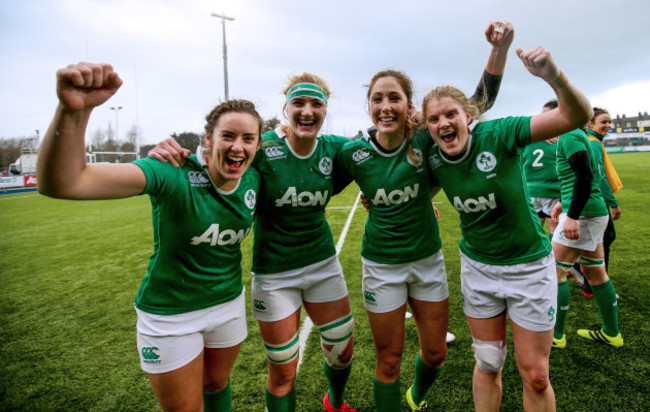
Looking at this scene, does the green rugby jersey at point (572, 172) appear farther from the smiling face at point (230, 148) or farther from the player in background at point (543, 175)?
the smiling face at point (230, 148)

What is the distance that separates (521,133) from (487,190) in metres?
0.36

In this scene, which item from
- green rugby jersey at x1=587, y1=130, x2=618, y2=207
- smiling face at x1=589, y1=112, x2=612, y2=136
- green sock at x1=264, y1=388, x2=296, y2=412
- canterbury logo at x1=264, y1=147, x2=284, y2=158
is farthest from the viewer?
smiling face at x1=589, y1=112, x2=612, y2=136

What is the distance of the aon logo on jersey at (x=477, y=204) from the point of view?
6.86 feet

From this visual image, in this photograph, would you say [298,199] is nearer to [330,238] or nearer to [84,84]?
[330,238]

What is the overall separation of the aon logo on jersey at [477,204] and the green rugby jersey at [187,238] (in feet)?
4.45

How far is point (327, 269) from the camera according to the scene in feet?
8.34

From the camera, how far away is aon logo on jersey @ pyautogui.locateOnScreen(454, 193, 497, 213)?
2.09 metres

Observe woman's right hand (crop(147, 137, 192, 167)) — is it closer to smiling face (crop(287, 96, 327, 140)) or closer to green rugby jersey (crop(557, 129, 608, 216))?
smiling face (crop(287, 96, 327, 140))

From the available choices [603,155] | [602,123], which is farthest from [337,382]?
[602,123]

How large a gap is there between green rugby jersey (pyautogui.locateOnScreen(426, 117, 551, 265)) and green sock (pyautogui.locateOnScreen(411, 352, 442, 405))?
94 centimetres

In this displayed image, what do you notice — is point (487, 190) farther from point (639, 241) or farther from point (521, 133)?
point (639, 241)

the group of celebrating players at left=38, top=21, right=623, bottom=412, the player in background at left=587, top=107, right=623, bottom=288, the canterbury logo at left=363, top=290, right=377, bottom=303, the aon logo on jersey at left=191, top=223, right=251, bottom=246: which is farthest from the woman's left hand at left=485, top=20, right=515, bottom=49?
the player in background at left=587, top=107, right=623, bottom=288

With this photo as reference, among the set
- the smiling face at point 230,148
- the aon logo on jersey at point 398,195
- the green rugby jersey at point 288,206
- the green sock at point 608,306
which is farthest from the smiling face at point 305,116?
the green sock at point 608,306

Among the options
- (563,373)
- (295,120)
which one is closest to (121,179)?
(295,120)
